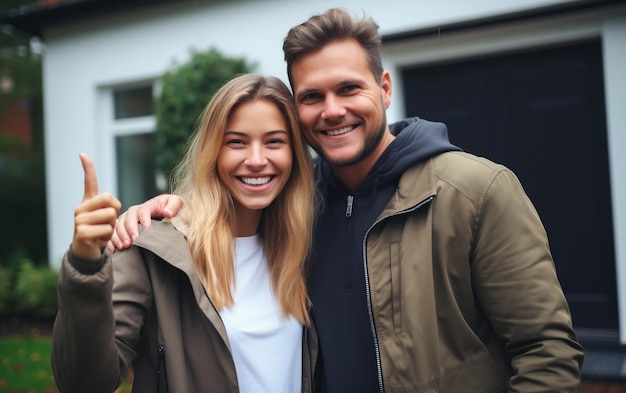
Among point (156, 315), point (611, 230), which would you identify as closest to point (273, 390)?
point (156, 315)

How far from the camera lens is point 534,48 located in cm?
585

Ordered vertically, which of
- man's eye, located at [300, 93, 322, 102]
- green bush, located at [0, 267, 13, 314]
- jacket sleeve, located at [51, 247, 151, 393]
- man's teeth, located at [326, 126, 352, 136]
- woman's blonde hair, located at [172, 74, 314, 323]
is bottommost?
green bush, located at [0, 267, 13, 314]

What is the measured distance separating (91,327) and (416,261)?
1.10 m

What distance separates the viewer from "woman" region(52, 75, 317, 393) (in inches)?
67.8

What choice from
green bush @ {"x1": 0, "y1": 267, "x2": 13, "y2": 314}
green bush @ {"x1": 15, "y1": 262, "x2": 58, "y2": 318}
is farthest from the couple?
green bush @ {"x1": 0, "y1": 267, "x2": 13, "y2": 314}

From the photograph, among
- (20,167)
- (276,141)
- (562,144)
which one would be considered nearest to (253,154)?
(276,141)

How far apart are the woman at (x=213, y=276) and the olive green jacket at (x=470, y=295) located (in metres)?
0.48

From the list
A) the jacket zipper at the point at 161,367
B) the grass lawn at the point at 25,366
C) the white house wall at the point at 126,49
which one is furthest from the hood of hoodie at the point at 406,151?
the grass lawn at the point at 25,366

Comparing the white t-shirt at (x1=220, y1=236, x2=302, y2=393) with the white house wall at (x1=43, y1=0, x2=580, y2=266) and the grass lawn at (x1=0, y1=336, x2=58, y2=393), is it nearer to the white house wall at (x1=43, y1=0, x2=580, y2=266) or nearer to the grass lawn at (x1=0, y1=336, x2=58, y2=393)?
the grass lawn at (x1=0, y1=336, x2=58, y2=393)

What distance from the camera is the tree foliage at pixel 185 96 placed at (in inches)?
251

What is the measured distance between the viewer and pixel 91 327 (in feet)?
5.63

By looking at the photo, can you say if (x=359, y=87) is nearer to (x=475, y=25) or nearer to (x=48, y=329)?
(x=475, y=25)

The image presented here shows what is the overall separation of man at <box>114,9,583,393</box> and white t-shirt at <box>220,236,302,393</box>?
0.14 m

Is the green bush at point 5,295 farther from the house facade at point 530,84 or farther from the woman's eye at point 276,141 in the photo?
the woman's eye at point 276,141
